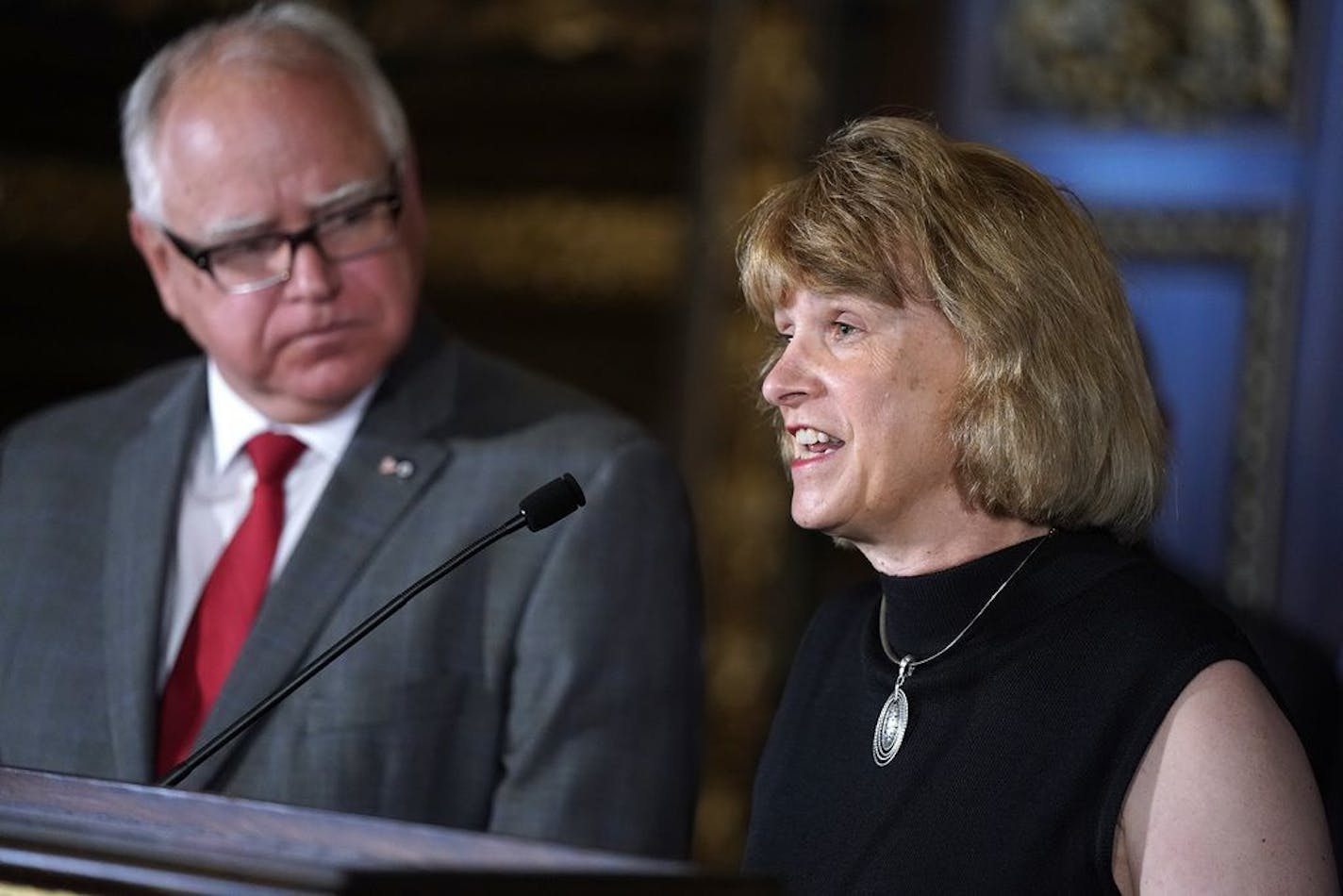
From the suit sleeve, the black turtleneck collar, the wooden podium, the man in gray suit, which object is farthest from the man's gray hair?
the wooden podium

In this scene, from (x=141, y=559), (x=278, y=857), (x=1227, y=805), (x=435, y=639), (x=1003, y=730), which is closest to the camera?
(x=278, y=857)

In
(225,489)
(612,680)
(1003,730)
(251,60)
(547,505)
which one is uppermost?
(251,60)

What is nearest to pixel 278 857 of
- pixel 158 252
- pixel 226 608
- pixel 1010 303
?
pixel 1010 303

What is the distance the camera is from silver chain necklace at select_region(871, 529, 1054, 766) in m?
1.86

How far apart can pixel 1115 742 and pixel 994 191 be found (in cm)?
51

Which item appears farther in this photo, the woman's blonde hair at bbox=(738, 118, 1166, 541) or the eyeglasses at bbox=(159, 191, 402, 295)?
the eyeglasses at bbox=(159, 191, 402, 295)

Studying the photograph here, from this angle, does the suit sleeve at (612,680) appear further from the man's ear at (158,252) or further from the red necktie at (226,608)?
the man's ear at (158,252)

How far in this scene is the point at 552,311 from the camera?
5.67 meters

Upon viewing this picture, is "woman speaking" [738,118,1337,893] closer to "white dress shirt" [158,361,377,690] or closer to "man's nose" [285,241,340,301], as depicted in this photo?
"man's nose" [285,241,340,301]

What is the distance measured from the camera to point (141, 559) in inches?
99.0

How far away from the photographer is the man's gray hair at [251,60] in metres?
2.56

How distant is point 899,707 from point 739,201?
3.55 meters

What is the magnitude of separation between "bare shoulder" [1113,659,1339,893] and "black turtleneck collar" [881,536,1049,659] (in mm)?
248

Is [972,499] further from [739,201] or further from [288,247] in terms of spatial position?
[739,201]
